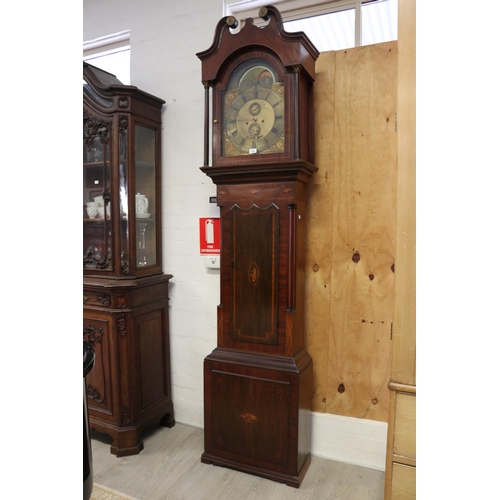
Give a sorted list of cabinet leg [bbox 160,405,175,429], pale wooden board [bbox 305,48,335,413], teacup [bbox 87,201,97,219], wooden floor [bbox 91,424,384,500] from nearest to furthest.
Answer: wooden floor [bbox 91,424,384,500], pale wooden board [bbox 305,48,335,413], teacup [bbox 87,201,97,219], cabinet leg [bbox 160,405,175,429]

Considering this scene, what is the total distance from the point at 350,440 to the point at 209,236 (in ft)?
4.47

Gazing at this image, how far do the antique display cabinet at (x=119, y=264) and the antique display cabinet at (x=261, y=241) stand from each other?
506mm

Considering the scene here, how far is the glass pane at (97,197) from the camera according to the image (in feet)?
7.72

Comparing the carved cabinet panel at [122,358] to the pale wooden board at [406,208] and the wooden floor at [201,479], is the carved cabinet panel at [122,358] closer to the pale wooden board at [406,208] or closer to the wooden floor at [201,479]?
the wooden floor at [201,479]

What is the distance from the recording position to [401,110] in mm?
1016

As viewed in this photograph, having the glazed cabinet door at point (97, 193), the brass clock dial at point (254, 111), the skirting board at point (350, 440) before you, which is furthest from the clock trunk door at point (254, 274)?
the glazed cabinet door at point (97, 193)

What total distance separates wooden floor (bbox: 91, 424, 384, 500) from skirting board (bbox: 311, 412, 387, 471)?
0.13ft

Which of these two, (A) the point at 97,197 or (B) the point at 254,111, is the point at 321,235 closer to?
(B) the point at 254,111

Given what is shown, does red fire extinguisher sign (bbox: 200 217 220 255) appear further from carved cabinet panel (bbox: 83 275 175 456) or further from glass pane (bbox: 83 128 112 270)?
glass pane (bbox: 83 128 112 270)

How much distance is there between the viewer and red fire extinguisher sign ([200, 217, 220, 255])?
243cm

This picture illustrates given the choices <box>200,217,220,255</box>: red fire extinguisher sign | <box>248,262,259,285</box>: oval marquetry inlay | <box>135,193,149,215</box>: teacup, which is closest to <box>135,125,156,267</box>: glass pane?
<box>135,193,149,215</box>: teacup

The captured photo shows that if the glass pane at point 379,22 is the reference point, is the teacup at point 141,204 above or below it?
below
